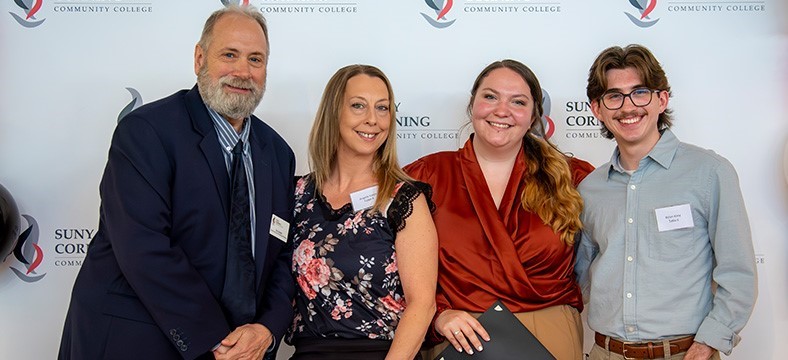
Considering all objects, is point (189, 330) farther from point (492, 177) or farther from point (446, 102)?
point (446, 102)

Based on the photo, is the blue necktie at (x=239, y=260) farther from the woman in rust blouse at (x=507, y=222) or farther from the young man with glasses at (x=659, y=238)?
the young man with glasses at (x=659, y=238)

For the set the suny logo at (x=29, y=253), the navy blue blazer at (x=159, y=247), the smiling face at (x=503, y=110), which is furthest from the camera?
the suny logo at (x=29, y=253)

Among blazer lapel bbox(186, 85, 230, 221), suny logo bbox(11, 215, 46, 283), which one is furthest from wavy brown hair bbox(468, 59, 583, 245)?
suny logo bbox(11, 215, 46, 283)

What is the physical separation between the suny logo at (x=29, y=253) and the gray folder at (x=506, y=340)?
6.92 ft

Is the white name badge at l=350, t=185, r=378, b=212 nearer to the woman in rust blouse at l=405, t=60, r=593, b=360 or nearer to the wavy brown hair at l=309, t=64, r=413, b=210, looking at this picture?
the wavy brown hair at l=309, t=64, r=413, b=210

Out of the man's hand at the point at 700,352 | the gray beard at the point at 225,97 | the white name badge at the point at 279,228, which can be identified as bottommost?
the man's hand at the point at 700,352

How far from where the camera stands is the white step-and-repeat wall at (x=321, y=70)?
3.05 metres

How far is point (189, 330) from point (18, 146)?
1.77 m

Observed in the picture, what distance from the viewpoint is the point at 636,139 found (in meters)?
2.09

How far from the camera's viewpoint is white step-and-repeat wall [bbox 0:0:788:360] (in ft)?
10.0

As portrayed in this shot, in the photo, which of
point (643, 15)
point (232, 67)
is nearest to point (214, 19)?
point (232, 67)

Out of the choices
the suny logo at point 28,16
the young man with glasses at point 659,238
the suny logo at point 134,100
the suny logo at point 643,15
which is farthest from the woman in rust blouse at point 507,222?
the suny logo at point 28,16

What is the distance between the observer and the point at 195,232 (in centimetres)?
190

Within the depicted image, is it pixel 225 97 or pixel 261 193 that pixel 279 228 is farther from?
pixel 225 97
